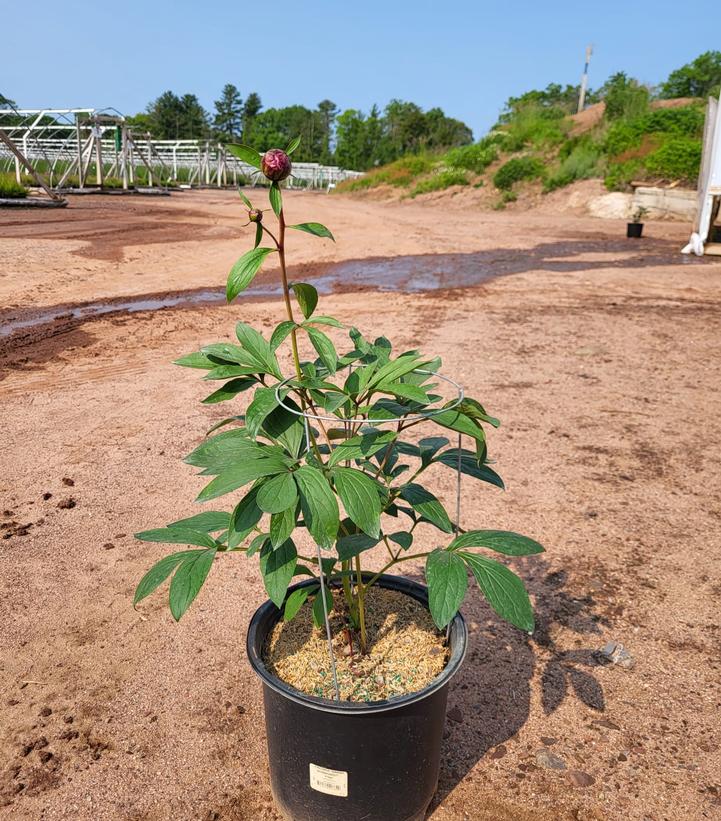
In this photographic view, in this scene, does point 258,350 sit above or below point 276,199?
below

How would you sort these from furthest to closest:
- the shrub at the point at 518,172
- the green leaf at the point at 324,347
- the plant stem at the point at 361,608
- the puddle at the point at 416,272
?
1. the shrub at the point at 518,172
2. the puddle at the point at 416,272
3. the plant stem at the point at 361,608
4. the green leaf at the point at 324,347

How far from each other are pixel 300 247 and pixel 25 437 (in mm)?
7744

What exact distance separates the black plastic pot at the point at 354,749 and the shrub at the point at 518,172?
1990 centimetres

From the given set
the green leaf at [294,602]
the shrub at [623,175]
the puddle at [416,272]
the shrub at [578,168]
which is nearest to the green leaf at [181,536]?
the green leaf at [294,602]

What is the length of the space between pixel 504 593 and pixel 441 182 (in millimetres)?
22309

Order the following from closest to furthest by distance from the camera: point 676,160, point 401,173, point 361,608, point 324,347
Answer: point 324,347 < point 361,608 < point 676,160 < point 401,173

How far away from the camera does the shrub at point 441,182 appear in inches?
845

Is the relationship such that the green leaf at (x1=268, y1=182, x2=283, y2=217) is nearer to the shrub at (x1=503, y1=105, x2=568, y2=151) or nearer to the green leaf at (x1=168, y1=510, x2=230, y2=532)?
the green leaf at (x1=168, y1=510, x2=230, y2=532)

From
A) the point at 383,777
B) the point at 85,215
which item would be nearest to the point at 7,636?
the point at 383,777

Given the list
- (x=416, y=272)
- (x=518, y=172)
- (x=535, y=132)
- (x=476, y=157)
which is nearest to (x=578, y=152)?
(x=518, y=172)

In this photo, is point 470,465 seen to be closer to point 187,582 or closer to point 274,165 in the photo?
point 187,582

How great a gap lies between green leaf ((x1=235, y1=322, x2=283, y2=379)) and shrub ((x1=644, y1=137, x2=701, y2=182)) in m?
17.6

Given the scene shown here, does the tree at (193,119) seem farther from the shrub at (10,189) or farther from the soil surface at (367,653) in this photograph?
the soil surface at (367,653)

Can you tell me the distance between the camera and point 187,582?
1188 millimetres
